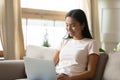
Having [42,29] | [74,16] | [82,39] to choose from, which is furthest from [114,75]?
[42,29]

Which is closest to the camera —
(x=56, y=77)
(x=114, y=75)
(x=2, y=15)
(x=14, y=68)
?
(x=56, y=77)

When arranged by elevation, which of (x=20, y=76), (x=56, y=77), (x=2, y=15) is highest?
(x=2, y=15)

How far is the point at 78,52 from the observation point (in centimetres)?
207

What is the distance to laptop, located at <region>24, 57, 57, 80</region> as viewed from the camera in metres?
1.68

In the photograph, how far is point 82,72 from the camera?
6.55 feet

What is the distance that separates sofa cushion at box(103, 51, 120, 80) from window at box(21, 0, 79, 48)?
5.19ft

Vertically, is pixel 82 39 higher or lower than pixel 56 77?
higher

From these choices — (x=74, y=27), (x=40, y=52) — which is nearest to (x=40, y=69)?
(x=74, y=27)

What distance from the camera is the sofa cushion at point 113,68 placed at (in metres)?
1.99

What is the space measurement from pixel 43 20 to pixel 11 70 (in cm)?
137

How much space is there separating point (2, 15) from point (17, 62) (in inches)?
28.0

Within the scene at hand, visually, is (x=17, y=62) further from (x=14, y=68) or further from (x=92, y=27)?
(x=92, y=27)

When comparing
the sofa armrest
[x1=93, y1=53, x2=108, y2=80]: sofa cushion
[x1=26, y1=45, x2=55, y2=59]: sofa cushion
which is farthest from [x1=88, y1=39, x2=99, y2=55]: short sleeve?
the sofa armrest

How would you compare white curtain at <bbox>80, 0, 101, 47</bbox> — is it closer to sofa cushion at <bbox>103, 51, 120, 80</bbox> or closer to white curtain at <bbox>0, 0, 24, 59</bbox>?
white curtain at <bbox>0, 0, 24, 59</bbox>
